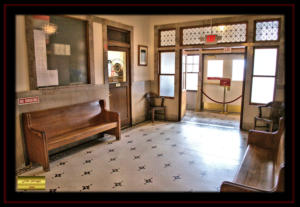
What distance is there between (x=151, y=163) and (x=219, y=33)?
3682 mm

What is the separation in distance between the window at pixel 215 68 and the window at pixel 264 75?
235 centimetres

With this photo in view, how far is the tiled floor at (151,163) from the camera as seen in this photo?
2.98 m

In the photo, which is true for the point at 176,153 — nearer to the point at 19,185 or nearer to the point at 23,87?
the point at 23,87

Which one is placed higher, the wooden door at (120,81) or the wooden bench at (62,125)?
the wooden door at (120,81)

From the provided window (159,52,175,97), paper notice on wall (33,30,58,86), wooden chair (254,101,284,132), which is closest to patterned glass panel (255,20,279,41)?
wooden chair (254,101,284,132)

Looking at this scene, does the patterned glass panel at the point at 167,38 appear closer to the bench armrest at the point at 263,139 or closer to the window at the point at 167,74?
the window at the point at 167,74

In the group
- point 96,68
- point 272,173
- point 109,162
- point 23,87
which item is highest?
point 96,68

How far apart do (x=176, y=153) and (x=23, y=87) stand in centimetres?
277

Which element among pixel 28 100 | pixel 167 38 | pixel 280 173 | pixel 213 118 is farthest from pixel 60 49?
pixel 213 118

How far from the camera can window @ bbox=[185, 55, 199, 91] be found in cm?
791

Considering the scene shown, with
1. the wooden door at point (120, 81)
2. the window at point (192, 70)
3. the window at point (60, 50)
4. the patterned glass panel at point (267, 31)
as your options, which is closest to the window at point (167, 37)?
the wooden door at point (120, 81)
